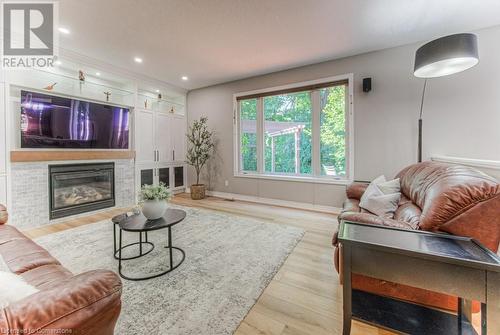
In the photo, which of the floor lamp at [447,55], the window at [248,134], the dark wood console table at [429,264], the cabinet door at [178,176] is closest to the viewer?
the dark wood console table at [429,264]

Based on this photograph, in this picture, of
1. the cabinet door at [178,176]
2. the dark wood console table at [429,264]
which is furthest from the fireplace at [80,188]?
the dark wood console table at [429,264]

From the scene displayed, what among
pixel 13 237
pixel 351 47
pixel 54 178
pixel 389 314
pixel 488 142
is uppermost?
pixel 351 47

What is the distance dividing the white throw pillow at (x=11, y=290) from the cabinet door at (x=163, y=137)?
174 inches

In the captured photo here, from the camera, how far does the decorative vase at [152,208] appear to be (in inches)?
77.6

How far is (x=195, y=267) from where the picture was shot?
2.02 m

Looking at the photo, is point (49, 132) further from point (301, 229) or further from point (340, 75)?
point (340, 75)

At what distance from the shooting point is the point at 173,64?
3.82m

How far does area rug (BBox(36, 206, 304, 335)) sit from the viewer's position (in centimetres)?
141

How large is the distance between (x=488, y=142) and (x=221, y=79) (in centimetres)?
457

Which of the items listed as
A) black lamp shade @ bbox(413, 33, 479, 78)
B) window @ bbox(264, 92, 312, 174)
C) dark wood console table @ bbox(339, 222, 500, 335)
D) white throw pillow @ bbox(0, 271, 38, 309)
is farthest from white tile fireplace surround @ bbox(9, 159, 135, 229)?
black lamp shade @ bbox(413, 33, 479, 78)

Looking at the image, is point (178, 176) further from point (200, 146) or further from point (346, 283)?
point (346, 283)

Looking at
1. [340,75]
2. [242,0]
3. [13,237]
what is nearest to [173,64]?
[242,0]

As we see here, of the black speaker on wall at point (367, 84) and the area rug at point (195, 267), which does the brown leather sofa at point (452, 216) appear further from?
the black speaker on wall at point (367, 84)

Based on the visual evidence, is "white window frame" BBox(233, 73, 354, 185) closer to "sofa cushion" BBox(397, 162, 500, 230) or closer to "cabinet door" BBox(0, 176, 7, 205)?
"sofa cushion" BBox(397, 162, 500, 230)
